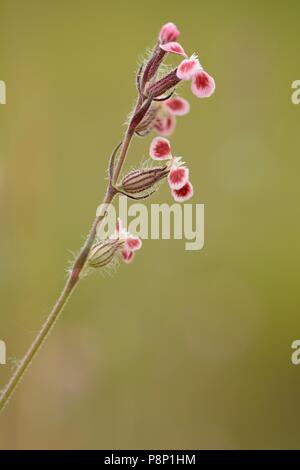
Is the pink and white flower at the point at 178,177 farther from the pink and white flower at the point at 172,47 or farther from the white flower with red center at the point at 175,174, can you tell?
the pink and white flower at the point at 172,47

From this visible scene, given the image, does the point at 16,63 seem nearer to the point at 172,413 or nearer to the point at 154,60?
the point at 172,413

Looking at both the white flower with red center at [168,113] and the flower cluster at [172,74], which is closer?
the flower cluster at [172,74]

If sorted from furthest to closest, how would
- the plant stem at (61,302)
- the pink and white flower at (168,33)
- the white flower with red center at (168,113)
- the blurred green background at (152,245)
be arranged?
1. the blurred green background at (152,245)
2. the white flower with red center at (168,113)
3. the pink and white flower at (168,33)
4. the plant stem at (61,302)

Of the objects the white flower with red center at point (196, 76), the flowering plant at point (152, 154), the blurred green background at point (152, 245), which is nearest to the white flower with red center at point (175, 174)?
the flowering plant at point (152, 154)

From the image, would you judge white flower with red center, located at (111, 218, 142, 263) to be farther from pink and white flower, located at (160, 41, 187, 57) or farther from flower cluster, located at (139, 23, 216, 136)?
pink and white flower, located at (160, 41, 187, 57)

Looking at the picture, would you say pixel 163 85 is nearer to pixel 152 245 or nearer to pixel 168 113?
pixel 168 113

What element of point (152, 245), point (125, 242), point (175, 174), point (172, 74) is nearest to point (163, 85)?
point (172, 74)

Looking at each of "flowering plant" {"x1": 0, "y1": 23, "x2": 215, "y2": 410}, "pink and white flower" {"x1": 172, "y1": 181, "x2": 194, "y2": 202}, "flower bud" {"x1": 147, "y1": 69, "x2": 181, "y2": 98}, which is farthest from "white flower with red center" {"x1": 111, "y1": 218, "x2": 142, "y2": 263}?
"flower bud" {"x1": 147, "y1": 69, "x2": 181, "y2": 98}

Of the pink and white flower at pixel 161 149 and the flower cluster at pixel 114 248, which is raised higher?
the pink and white flower at pixel 161 149
